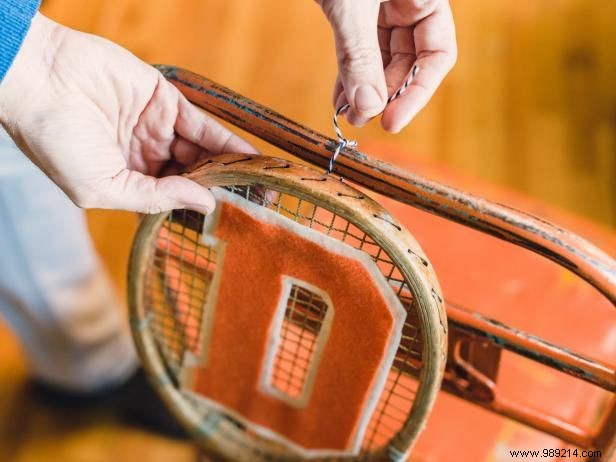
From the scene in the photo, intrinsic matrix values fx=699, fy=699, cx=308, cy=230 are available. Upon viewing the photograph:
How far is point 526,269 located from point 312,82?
0.95 metres

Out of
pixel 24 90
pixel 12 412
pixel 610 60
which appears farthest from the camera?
pixel 610 60

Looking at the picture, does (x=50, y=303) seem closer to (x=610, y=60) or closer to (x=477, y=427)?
(x=477, y=427)

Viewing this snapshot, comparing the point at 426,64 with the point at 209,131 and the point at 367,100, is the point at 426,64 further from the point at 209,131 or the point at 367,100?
the point at 209,131

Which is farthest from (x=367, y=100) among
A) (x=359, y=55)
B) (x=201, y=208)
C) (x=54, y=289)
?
(x=54, y=289)

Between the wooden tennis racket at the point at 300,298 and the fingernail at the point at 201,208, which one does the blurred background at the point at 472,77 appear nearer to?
the wooden tennis racket at the point at 300,298

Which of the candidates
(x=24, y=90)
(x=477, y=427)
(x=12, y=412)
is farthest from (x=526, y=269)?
(x=12, y=412)

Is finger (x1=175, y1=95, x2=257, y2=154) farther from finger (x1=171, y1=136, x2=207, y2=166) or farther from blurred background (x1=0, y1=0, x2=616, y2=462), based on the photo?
blurred background (x1=0, y1=0, x2=616, y2=462)

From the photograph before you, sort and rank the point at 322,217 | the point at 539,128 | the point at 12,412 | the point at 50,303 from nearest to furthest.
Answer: the point at 322,217 < the point at 50,303 < the point at 12,412 < the point at 539,128

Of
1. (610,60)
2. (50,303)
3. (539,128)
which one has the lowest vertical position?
(50,303)

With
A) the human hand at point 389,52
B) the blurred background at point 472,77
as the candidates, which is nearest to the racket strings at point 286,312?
the human hand at point 389,52

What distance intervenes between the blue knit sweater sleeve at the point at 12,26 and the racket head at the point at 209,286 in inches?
6.8

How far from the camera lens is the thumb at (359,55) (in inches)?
22.1

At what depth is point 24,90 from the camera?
581mm

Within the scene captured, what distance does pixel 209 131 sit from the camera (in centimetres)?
65
